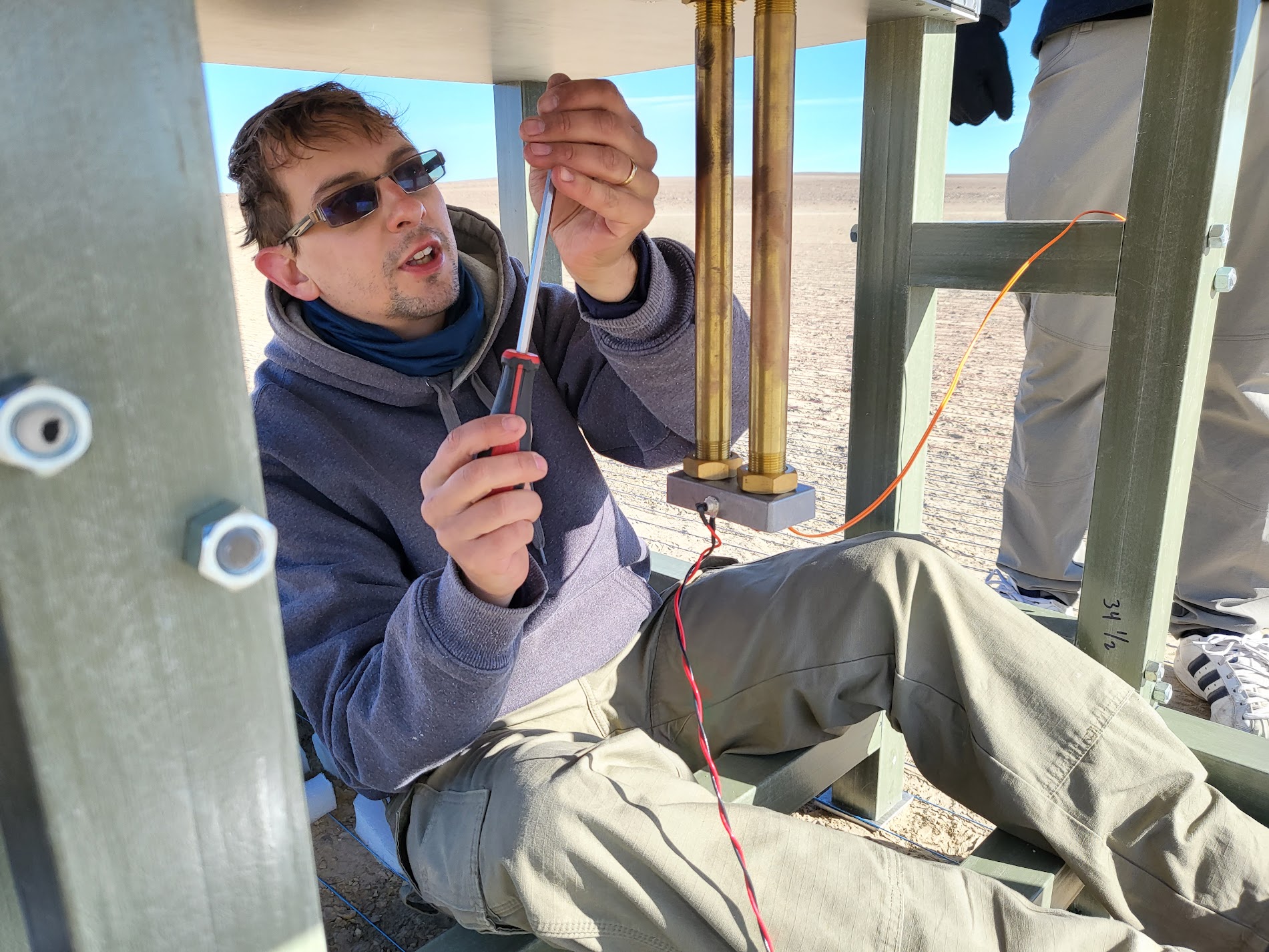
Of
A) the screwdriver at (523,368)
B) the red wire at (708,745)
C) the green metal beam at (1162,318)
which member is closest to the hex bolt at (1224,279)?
the green metal beam at (1162,318)

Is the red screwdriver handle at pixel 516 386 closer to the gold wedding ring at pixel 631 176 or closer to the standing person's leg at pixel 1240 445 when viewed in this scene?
the gold wedding ring at pixel 631 176

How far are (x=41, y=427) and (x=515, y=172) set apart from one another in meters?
1.55

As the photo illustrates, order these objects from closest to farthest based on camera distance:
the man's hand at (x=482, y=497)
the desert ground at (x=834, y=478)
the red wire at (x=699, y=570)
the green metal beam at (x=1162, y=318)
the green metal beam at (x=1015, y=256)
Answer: the man's hand at (x=482, y=497)
the red wire at (x=699, y=570)
the green metal beam at (x=1162, y=318)
the green metal beam at (x=1015, y=256)
the desert ground at (x=834, y=478)

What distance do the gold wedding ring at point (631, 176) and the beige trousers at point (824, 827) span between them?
513 millimetres

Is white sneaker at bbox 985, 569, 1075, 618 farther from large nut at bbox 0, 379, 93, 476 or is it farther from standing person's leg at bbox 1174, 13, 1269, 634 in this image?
large nut at bbox 0, 379, 93, 476

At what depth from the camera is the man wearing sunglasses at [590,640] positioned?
2.68ft

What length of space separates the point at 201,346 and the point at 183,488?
5 centimetres

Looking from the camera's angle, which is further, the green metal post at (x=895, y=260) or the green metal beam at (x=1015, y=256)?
the green metal post at (x=895, y=260)

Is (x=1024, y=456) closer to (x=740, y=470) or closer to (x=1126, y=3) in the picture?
(x=1126, y=3)

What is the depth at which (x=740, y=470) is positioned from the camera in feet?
2.82

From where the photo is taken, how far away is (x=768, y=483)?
2.74ft

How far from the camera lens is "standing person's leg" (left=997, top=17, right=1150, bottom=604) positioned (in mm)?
1561

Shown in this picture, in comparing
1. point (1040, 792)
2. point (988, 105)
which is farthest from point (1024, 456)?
point (1040, 792)

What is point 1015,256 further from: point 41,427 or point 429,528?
point 41,427
